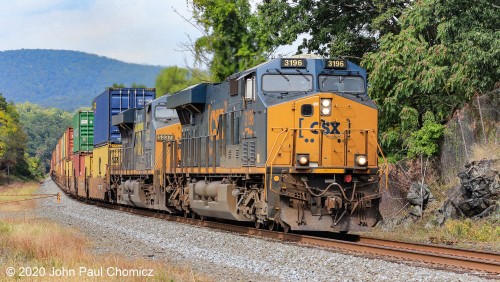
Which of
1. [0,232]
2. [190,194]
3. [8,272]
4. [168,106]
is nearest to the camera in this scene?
[8,272]

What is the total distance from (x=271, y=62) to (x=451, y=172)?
793 cm

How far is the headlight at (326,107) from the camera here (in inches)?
585

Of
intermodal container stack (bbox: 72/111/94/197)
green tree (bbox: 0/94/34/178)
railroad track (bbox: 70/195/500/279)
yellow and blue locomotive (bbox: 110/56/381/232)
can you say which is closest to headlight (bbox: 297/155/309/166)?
yellow and blue locomotive (bbox: 110/56/381/232)

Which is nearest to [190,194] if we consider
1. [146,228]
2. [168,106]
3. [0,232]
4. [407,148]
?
[146,228]

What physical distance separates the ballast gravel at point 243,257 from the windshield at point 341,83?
3.66 m

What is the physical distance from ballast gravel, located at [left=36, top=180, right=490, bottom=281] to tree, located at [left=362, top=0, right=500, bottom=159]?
747 centimetres

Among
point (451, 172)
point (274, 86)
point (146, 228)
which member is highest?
point (274, 86)

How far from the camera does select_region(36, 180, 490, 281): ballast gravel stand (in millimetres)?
10023

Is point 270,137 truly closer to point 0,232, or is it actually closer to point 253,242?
point 253,242

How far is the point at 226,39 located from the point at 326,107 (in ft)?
100

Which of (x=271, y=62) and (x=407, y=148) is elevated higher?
(x=271, y=62)

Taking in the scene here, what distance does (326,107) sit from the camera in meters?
14.9

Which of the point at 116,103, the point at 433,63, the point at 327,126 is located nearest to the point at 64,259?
the point at 327,126

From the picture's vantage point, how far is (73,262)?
10812mm
